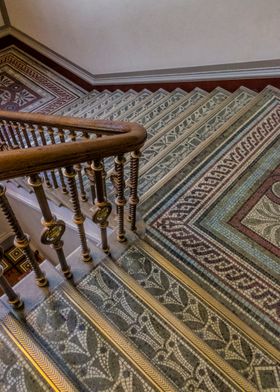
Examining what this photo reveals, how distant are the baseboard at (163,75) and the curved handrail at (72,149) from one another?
7.04ft

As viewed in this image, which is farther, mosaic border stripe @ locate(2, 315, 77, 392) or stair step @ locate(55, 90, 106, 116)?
stair step @ locate(55, 90, 106, 116)

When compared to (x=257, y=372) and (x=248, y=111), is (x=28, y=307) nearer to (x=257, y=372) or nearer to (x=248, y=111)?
(x=257, y=372)

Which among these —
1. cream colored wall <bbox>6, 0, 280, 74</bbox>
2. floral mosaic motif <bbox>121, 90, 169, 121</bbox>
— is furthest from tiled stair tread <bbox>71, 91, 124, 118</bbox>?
floral mosaic motif <bbox>121, 90, 169, 121</bbox>

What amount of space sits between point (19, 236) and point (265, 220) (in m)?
1.44

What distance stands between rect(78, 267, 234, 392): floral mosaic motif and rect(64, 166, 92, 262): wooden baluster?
0.11 metres

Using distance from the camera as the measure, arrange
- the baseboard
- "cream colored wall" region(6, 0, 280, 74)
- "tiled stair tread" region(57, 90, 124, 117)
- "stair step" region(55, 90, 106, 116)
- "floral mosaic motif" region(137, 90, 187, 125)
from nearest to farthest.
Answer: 1. "cream colored wall" region(6, 0, 280, 74)
2. the baseboard
3. "floral mosaic motif" region(137, 90, 187, 125)
4. "tiled stair tread" region(57, 90, 124, 117)
5. "stair step" region(55, 90, 106, 116)

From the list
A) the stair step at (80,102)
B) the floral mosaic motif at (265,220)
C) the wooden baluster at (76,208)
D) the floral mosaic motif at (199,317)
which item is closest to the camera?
the wooden baluster at (76,208)

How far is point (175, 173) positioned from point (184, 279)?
2.79 ft

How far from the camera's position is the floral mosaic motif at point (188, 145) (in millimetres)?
A: 2301

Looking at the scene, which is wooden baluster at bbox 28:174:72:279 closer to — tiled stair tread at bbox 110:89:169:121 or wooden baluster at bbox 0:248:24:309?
wooden baluster at bbox 0:248:24:309

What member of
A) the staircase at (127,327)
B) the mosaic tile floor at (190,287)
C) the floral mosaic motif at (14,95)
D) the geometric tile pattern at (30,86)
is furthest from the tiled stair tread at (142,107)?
the staircase at (127,327)

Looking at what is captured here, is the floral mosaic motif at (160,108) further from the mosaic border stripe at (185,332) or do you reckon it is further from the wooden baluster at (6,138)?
the mosaic border stripe at (185,332)

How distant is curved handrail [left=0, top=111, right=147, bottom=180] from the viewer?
894 millimetres

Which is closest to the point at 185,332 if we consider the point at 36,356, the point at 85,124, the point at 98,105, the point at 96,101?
the point at 36,356
